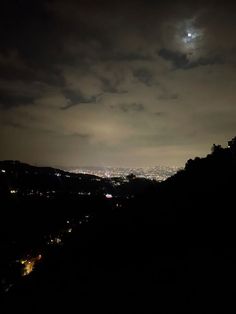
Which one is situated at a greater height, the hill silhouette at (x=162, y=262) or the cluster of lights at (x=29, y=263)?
the hill silhouette at (x=162, y=262)

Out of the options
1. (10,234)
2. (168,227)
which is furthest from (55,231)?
(168,227)

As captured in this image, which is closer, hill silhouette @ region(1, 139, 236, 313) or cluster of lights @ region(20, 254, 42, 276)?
hill silhouette @ region(1, 139, 236, 313)

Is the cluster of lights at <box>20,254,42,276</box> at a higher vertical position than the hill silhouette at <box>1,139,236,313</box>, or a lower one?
lower

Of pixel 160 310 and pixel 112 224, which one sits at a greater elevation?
pixel 112 224

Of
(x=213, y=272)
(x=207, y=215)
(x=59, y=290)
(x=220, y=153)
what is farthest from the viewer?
(x=220, y=153)

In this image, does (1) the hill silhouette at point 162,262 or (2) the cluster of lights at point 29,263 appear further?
(2) the cluster of lights at point 29,263

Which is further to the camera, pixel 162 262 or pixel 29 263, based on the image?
pixel 29 263

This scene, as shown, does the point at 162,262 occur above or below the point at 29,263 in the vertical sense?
above

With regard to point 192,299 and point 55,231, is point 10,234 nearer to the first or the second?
point 55,231
